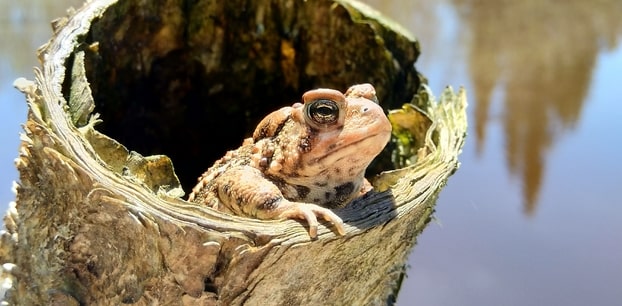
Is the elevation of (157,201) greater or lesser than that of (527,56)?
lesser

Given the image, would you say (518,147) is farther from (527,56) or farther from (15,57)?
(15,57)

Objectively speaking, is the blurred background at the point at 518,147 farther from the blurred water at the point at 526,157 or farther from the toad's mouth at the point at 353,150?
the toad's mouth at the point at 353,150

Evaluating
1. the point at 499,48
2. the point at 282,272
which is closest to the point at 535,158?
the point at 499,48

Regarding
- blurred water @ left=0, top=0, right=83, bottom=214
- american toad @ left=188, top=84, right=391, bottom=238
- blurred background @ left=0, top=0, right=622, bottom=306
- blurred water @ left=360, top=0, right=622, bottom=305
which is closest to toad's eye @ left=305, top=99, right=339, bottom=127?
american toad @ left=188, top=84, right=391, bottom=238

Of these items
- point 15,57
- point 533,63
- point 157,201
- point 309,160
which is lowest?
point 157,201

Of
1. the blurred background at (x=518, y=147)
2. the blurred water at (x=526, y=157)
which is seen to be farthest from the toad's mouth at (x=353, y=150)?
the blurred water at (x=526, y=157)

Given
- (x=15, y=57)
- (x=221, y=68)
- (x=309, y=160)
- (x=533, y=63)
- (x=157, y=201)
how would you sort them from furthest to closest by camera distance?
(x=533, y=63)
(x=15, y=57)
(x=221, y=68)
(x=309, y=160)
(x=157, y=201)

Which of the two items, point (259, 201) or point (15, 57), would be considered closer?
point (259, 201)

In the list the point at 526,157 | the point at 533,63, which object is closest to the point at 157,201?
the point at 526,157
